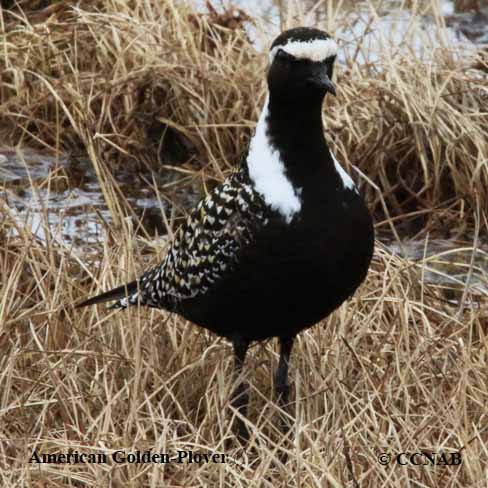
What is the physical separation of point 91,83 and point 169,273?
2.95 meters

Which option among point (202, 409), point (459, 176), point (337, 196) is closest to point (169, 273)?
point (202, 409)

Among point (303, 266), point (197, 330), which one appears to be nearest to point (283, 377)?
point (197, 330)

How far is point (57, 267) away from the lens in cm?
630

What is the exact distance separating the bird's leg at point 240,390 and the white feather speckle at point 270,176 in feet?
1.92

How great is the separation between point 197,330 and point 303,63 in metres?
1.52

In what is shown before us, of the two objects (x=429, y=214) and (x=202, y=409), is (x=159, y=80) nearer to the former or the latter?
(x=429, y=214)

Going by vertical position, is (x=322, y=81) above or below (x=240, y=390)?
above

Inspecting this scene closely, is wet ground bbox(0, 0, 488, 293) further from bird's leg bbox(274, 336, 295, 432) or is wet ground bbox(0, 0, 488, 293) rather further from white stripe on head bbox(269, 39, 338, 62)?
white stripe on head bbox(269, 39, 338, 62)

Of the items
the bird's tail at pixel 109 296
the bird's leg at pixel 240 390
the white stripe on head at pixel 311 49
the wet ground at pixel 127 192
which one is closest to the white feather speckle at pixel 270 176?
the white stripe on head at pixel 311 49

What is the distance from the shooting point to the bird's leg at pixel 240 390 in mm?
5025

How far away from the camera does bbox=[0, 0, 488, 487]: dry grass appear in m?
4.74

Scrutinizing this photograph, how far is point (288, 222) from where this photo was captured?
4594mm

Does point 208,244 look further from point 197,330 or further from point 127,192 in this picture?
point 127,192

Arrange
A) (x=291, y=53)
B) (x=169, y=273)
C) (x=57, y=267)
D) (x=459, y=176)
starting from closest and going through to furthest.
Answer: (x=291, y=53) < (x=169, y=273) < (x=57, y=267) < (x=459, y=176)
